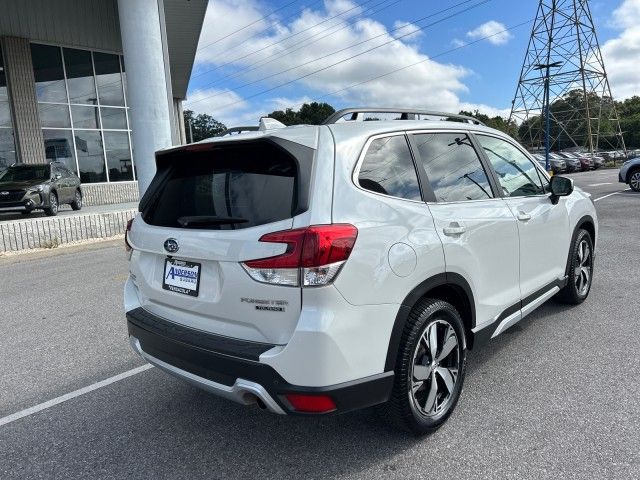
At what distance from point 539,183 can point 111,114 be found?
21704 mm

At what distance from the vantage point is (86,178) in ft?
69.6

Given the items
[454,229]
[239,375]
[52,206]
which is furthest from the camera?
[52,206]

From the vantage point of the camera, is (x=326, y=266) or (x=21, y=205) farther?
(x=21, y=205)

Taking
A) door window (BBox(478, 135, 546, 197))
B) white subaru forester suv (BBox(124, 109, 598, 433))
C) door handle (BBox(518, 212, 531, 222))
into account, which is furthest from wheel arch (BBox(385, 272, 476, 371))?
door window (BBox(478, 135, 546, 197))

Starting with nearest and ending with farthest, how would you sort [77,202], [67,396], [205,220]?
[205,220]
[67,396]
[77,202]

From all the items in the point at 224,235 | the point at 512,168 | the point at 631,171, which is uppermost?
the point at 512,168

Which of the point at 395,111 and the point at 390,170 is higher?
the point at 395,111

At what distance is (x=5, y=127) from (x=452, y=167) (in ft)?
68.8

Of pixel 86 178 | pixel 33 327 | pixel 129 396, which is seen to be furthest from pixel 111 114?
pixel 129 396

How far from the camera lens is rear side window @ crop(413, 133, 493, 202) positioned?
10.1 feet

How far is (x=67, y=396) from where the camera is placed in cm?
360

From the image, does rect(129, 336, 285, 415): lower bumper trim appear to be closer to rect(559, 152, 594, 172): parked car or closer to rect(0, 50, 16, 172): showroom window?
rect(0, 50, 16, 172): showroom window

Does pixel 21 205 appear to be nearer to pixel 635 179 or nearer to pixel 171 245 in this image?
pixel 171 245

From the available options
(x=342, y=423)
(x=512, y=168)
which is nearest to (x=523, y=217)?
(x=512, y=168)
